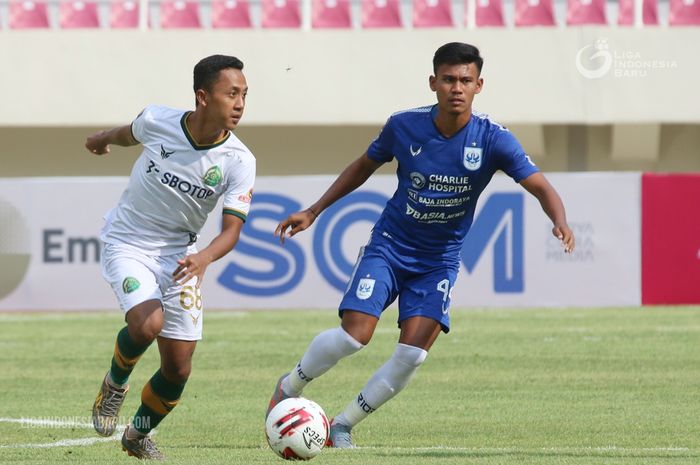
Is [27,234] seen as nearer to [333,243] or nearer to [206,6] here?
[333,243]

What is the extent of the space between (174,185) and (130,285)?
1.78 ft

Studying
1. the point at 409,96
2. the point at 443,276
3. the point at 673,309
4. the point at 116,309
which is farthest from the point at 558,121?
the point at 443,276

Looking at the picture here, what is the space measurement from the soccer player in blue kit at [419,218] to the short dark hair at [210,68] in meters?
0.82

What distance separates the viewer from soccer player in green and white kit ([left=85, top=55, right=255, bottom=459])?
653 centimetres

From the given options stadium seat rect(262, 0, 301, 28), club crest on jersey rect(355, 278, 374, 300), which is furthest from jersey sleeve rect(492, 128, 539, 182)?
stadium seat rect(262, 0, 301, 28)

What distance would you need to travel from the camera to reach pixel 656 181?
16.4 meters

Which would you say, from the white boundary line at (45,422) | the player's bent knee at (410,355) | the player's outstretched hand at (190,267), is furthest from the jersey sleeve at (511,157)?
the white boundary line at (45,422)

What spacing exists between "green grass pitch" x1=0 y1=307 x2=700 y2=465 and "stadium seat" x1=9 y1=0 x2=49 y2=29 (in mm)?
7051

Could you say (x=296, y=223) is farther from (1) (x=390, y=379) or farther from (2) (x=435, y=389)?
(2) (x=435, y=389)

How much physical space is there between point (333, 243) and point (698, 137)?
7.87m

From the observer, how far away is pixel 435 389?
995cm

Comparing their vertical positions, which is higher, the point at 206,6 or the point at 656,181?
the point at 206,6

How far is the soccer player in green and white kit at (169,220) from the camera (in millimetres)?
6531

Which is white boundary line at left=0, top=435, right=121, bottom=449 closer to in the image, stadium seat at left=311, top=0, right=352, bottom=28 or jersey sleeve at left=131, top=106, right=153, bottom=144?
jersey sleeve at left=131, top=106, right=153, bottom=144
